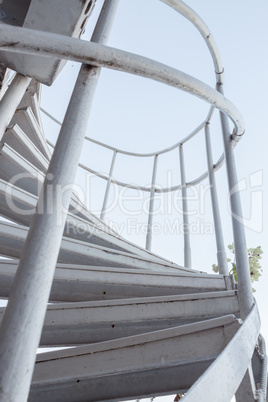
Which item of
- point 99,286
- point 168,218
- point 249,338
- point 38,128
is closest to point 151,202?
point 168,218

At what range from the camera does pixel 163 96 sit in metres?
2.67

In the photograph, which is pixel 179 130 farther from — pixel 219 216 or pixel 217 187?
pixel 219 216

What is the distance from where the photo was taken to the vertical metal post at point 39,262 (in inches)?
13.2

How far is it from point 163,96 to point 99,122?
564 millimetres

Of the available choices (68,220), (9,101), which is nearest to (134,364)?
(68,220)

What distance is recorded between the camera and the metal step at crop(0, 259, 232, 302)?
117cm

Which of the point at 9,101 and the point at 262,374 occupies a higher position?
the point at 9,101

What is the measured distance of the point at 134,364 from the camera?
0.95 m

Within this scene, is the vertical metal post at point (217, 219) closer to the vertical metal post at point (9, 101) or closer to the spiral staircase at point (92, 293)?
the spiral staircase at point (92, 293)

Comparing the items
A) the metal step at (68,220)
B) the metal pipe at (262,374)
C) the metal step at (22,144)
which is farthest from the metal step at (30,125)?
the metal pipe at (262,374)

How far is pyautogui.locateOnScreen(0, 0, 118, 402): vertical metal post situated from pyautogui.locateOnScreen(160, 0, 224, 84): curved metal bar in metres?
0.80

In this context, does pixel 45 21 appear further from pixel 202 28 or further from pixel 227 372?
pixel 227 372

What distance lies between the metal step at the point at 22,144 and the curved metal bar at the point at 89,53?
0.87 metres

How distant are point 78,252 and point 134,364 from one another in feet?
1.56
